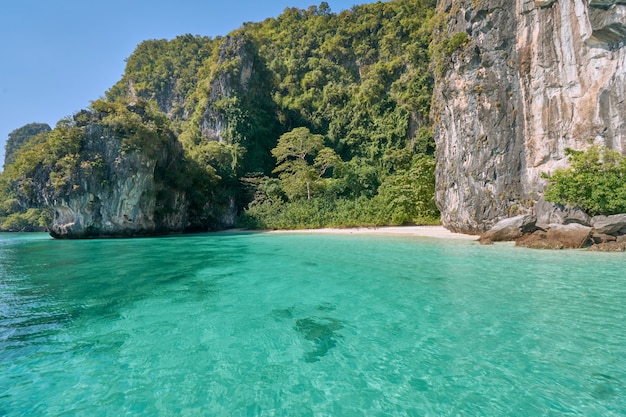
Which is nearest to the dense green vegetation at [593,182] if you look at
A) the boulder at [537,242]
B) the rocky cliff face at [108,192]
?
the boulder at [537,242]

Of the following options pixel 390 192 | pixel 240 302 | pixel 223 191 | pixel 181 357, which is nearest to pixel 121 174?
pixel 223 191

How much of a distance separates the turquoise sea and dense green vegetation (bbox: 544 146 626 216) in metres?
6.39

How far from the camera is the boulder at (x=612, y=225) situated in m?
12.2

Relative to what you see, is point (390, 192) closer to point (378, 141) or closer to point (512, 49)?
point (378, 141)

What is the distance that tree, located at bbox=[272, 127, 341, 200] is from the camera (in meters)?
30.6

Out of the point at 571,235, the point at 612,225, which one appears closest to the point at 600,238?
the point at 612,225

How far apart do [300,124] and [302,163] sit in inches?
421

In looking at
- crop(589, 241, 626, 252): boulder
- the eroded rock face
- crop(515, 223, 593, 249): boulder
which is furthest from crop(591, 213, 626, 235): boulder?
the eroded rock face

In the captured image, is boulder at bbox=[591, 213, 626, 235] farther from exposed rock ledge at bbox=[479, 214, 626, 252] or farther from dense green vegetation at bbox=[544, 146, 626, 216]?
dense green vegetation at bbox=[544, 146, 626, 216]

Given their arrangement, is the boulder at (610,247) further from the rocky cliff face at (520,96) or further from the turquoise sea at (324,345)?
the rocky cliff face at (520,96)

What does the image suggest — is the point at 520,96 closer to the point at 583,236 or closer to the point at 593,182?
the point at 593,182

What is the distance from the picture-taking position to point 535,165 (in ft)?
53.7

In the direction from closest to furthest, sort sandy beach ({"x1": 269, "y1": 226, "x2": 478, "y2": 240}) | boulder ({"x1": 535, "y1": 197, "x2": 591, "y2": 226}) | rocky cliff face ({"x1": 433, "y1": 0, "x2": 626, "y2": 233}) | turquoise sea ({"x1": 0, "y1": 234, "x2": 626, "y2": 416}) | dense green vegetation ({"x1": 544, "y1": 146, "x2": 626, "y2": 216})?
1. turquoise sea ({"x1": 0, "y1": 234, "x2": 626, "y2": 416})
2. dense green vegetation ({"x1": 544, "y1": 146, "x2": 626, "y2": 216})
3. rocky cliff face ({"x1": 433, "y1": 0, "x2": 626, "y2": 233})
4. boulder ({"x1": 535, "y1": 197, "x2": 591, "y2": 226})
5. sandy beach ({"x1": 269, "y1": 226, "x2": 478, "y2": 240})

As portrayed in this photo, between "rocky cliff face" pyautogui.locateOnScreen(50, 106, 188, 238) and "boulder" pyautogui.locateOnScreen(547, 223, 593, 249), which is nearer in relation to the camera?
"boulder" pyautogui.locateOnScreen(547, 223, 593, 249)
